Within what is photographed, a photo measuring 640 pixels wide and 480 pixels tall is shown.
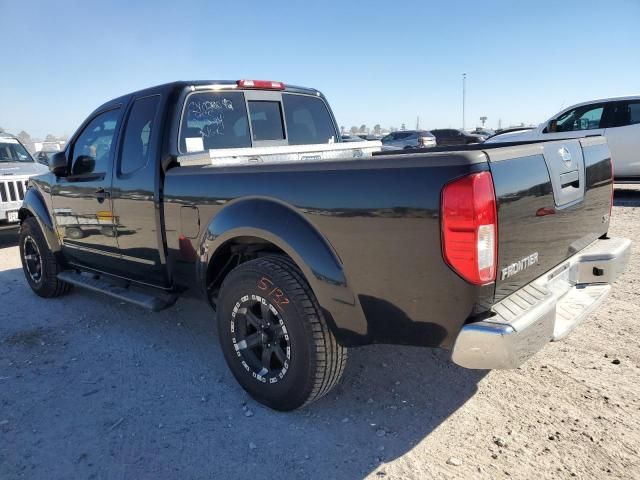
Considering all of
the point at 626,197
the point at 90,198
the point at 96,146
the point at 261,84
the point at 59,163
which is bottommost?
the point at 626,197

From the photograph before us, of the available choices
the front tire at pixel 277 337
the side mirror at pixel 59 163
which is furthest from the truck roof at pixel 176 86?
the front tire at pixel 277 337

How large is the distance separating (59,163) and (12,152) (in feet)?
20.5

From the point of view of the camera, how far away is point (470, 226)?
1928 millimetres

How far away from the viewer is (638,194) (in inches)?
397

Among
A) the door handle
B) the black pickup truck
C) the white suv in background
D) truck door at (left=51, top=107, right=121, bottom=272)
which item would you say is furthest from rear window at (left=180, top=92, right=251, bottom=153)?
the white suv in background

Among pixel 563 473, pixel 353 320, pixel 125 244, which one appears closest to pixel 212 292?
pixel 125 244

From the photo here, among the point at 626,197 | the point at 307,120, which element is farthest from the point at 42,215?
the point at 626,197

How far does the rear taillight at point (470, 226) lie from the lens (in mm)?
1918

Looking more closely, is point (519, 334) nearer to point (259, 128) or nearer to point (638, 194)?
point (259, 128)

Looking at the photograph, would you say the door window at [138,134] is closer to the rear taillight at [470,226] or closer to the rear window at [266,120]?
the rear window at [266,120]

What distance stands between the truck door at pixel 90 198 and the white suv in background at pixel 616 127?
7.43 meters

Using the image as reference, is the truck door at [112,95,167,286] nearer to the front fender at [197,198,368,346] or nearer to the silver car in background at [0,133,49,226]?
the front fender at [197,198,368,346]

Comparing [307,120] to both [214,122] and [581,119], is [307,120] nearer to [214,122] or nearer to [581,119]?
[214,122]

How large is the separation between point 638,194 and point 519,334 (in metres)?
10.2
